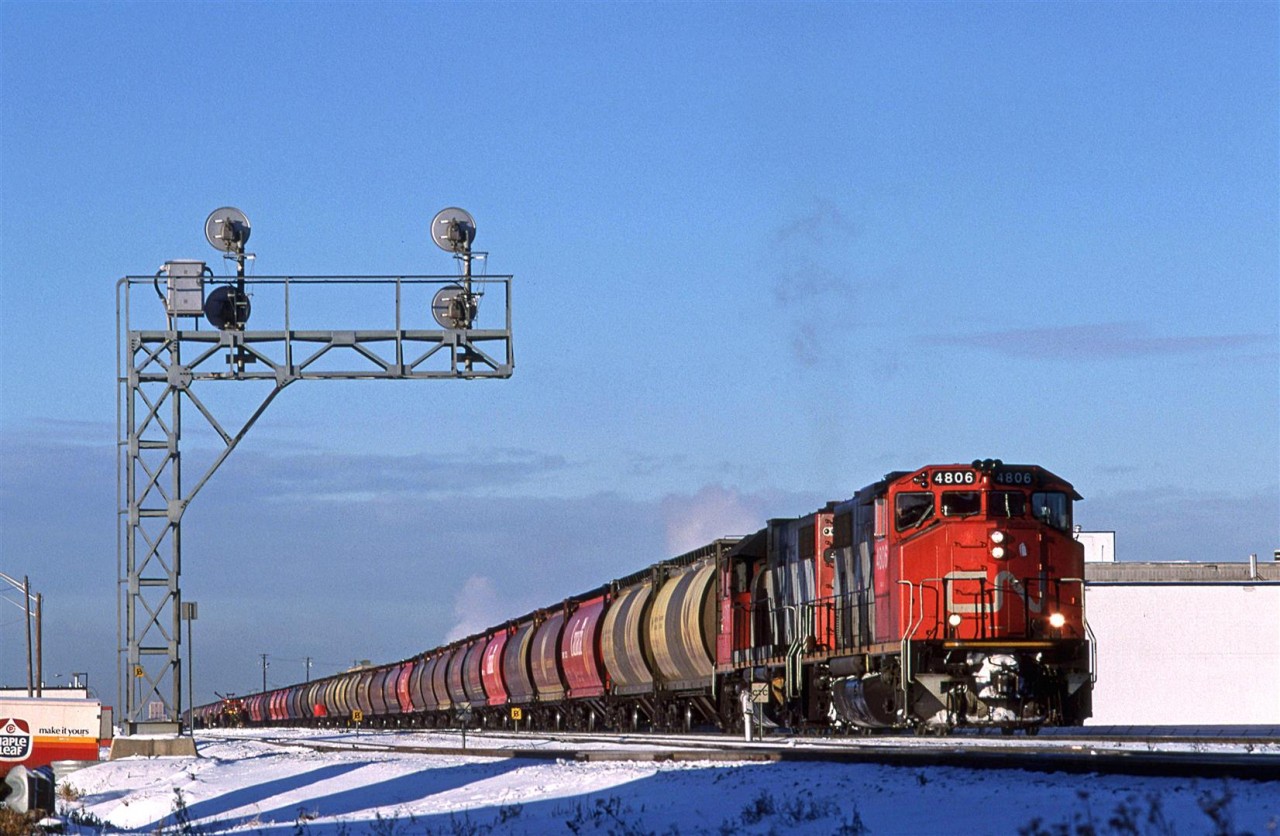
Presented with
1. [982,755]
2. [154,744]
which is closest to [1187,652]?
[154,744]

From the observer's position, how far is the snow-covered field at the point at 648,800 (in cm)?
982

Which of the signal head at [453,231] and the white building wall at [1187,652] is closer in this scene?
the signal head at [453,231]

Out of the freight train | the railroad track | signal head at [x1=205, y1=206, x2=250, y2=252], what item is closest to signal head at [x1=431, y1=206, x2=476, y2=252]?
signal head at [x1=205, y1=206, x2=250, y2=252]

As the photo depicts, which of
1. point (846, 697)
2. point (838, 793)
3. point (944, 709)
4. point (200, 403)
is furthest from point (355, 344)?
point (838, 793)

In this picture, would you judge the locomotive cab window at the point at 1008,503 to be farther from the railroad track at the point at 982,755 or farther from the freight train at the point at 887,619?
the railroad track at the point at 982,755

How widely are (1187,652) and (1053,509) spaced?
28.9 metres

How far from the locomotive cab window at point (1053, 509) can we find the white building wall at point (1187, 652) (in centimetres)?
2730

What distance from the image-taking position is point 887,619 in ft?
71.9

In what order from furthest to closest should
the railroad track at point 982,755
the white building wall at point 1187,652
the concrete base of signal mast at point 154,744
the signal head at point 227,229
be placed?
the white building wall at point 1187,652 < the signal head at point 227,229 < the concrete base of signal mast at point 154,744 < the railroad track at point 982,755

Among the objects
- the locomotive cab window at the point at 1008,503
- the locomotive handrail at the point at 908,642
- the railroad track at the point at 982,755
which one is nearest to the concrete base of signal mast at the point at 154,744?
the railroad track at the point at 982,755

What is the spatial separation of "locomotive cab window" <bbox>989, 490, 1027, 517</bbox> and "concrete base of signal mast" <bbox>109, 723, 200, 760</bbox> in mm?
13493

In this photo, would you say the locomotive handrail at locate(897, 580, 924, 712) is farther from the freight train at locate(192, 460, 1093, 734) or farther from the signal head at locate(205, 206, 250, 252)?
the signal head at locate(205, 206, 250, 252)

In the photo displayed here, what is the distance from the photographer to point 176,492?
90.1 feet

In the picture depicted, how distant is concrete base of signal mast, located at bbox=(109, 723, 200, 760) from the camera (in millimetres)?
27016
